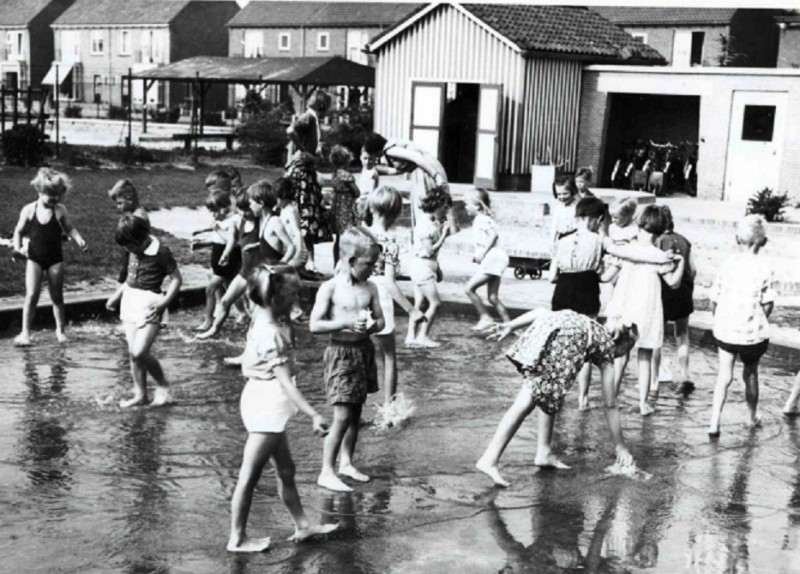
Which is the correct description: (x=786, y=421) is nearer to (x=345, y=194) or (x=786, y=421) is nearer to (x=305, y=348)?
(x=305, y=348)

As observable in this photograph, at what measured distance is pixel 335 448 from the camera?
668cm

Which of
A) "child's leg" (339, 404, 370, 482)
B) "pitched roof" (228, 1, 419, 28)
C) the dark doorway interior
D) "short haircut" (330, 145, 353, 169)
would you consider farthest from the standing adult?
"pitched roof" (228, 1, 419, 28)

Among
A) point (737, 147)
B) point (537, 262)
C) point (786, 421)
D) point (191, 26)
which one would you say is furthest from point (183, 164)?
point (191, 26)

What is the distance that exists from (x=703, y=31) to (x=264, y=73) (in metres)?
21.1

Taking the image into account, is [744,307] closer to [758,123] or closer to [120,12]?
[758,123]

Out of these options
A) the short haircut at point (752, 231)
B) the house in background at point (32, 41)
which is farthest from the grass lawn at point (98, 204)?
the house in background at point (32, 41)

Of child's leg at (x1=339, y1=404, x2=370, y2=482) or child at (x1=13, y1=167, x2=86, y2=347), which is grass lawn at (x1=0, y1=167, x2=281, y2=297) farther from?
child's leg at (x1=339, y1=404, x2=370, y2=482)

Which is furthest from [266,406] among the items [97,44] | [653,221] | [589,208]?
[97,44]

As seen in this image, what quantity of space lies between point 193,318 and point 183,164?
73.9 ft

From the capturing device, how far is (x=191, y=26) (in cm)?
7475

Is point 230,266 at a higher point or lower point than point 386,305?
lower

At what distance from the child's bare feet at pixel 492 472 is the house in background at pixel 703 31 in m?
47.9

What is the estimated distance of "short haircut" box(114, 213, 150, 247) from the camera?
820cm

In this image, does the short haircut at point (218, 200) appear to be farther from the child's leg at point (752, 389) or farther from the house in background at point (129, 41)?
the house in background at point (129, 41)
